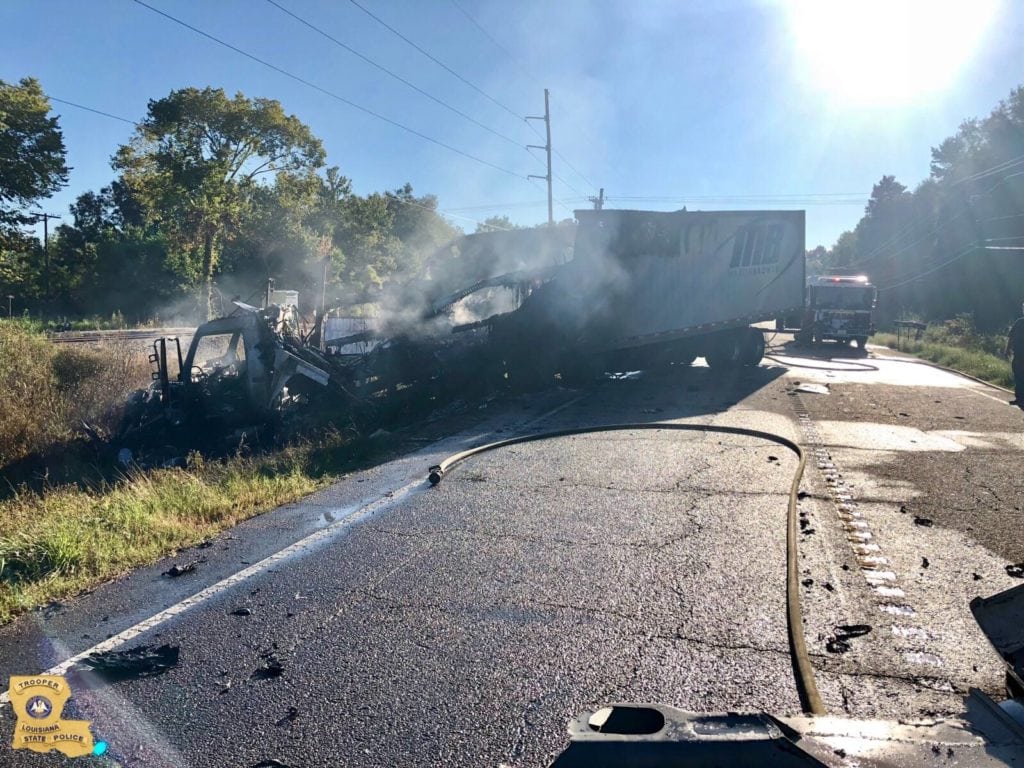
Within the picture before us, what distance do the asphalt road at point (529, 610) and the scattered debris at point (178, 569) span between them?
0.24 feet

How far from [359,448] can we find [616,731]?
7.60 meters

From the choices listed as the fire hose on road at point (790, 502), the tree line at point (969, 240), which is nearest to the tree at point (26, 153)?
the fire hose on road at point (790, 502)

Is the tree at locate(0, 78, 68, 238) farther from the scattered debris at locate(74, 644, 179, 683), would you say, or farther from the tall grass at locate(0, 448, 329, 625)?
the scattered debris at locate(74, 644, 179, 683)

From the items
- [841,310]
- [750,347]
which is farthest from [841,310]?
[750,347]

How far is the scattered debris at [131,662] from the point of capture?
3.47 m

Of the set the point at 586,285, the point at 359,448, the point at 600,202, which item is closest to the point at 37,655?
the point at 359,448

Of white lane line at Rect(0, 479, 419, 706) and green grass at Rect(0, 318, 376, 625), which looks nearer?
white lane line at Rect(0, 479, 419, 706)

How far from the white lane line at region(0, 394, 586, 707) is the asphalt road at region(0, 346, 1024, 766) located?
0.10ft

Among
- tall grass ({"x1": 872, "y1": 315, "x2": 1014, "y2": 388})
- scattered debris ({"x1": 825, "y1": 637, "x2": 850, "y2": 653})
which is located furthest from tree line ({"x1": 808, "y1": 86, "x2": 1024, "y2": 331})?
scattered debris ({"x1": 825, "y1": 637, "x2": 850, "y2": 653})

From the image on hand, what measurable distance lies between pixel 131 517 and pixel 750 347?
1617cm

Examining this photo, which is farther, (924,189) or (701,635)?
(924,189)

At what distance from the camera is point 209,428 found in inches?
456

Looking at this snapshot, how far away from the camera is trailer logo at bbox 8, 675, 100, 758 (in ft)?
9.55

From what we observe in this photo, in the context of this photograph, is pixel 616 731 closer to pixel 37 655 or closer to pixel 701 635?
pixel 701 635
